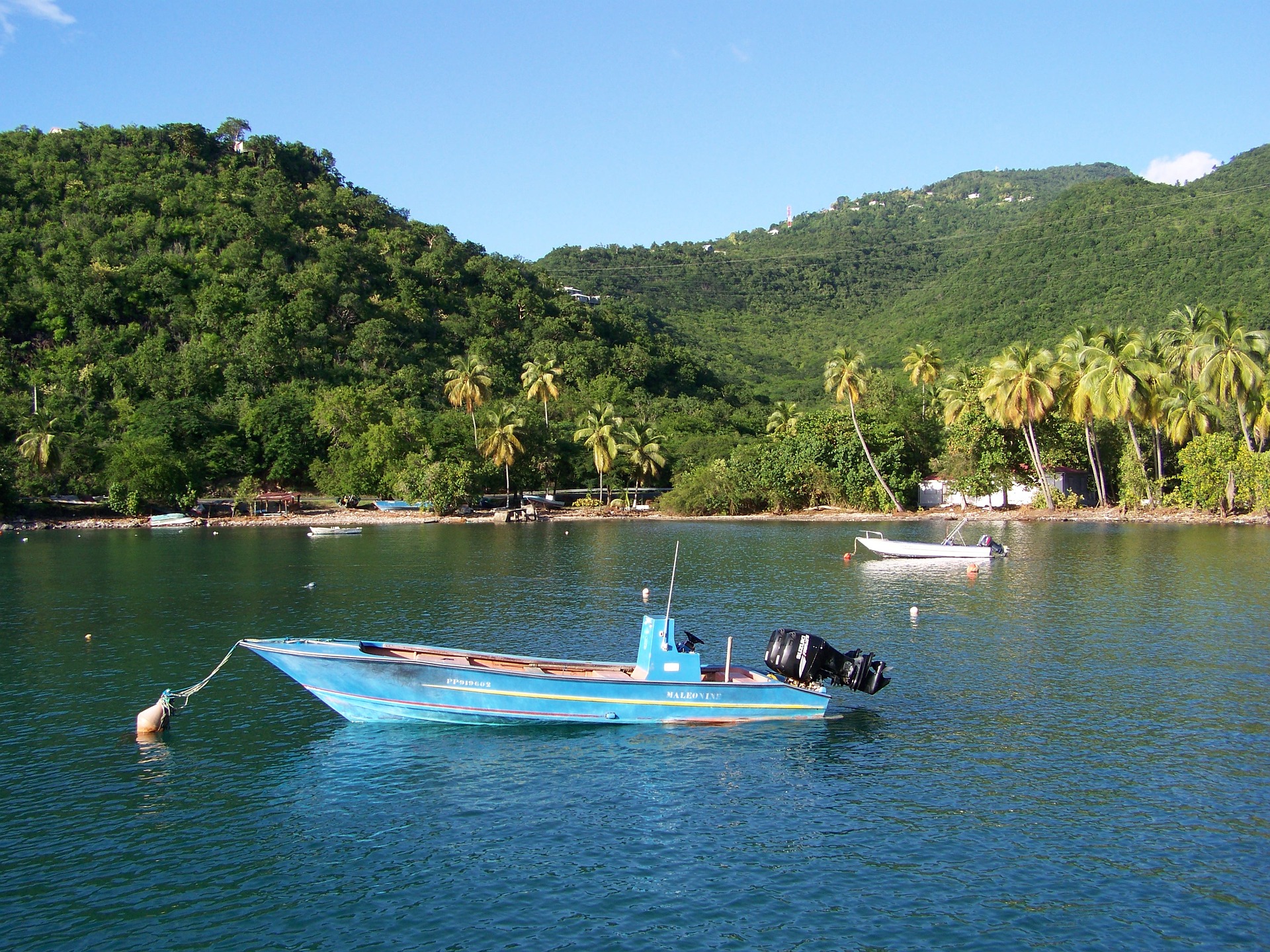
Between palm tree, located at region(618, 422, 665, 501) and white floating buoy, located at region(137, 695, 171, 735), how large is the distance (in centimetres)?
7407

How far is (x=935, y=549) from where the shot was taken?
168ft

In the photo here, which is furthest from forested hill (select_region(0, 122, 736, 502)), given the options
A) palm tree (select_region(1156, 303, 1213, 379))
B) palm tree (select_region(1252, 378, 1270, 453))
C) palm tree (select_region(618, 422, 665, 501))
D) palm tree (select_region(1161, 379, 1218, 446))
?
palm tree (select_region(1252, 378, 1270, 453))

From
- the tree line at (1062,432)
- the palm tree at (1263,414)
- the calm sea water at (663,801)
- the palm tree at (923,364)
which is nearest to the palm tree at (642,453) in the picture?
the tree line at (1062,432)

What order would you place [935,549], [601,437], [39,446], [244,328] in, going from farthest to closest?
[244,328] < [601,437] < [39,446] < [935,549]

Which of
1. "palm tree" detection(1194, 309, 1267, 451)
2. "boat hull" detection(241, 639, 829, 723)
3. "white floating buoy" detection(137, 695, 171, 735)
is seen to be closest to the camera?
"boat hull" detection(241, 639, 829, 723)

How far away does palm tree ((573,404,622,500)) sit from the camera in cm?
9094

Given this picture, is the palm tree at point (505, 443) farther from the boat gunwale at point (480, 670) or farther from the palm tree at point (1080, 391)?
the boat gunwale at point (480, 670)

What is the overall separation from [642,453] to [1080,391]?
1636 inches

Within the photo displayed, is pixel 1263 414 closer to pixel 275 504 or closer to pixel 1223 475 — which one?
pixel 1223 475

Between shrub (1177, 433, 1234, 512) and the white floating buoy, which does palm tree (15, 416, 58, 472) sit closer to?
the white floating buoy

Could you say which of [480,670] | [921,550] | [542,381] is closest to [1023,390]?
[921,550]

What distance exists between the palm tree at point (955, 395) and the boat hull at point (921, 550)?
34541mm

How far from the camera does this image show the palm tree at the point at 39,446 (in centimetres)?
7825

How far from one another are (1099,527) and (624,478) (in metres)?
46.3
